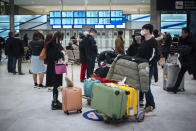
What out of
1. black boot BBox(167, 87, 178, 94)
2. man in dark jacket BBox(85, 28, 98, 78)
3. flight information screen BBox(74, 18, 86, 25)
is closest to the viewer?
black boot BBox(167, 87, 178, 94)

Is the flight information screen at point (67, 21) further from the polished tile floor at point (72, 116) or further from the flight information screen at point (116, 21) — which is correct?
the polished tile floor at point (72, 116)

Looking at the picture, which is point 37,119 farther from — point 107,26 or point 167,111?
point 107,26

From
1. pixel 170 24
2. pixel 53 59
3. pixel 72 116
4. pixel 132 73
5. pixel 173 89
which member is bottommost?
pixel 72 116

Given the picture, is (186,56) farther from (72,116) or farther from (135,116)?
(72,116)

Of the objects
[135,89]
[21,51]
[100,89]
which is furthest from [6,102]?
[21,51]

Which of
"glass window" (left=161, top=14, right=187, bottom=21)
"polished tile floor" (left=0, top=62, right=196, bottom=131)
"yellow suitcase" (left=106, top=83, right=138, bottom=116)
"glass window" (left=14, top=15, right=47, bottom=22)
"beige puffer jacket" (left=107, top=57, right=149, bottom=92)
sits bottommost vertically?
"polished tile floor" (left=0, top=62, right=196, bottom=131)

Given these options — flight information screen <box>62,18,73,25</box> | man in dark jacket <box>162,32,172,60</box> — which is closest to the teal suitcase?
man in dark jacket <box>162,32,172,60</box>

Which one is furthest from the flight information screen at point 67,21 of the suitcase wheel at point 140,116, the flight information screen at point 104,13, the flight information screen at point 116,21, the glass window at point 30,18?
the suitcase wheel at point 140,116

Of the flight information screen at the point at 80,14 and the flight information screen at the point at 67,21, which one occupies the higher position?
the flight information screen at the point at 80,14

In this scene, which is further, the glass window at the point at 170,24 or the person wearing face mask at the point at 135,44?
the glass window at the point at 170,24

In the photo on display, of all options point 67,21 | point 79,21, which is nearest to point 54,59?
point 79,21

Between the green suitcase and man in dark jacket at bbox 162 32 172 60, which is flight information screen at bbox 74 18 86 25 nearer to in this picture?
man in dark jacket at bbox 162 32 172 60

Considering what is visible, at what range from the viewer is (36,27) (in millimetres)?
20125

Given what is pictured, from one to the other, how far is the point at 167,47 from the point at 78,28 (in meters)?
8.21
